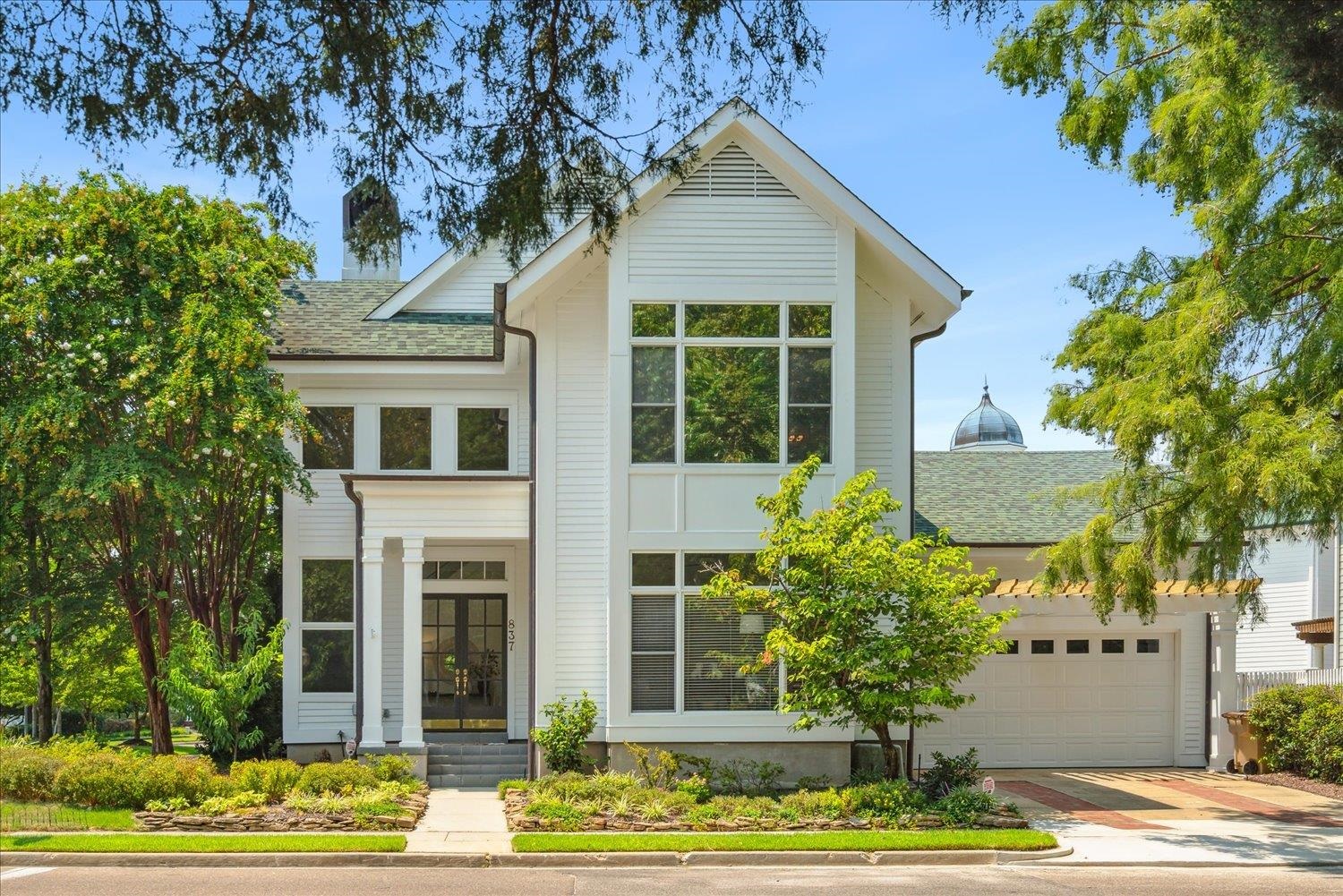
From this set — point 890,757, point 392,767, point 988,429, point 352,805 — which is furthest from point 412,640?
point 988,429

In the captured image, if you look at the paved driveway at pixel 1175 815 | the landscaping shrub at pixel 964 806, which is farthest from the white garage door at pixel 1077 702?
the landscaping shrub at pixel 964 806

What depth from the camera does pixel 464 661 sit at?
2202 cm

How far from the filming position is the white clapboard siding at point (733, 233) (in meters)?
18.8

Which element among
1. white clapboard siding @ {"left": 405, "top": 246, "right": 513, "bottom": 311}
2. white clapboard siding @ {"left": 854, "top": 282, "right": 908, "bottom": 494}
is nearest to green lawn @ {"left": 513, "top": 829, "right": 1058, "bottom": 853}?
white clapboard siding @ {"left": 854, "top": 282, "right": 908, "bottom": 494}

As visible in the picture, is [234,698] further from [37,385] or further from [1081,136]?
[1081,136]

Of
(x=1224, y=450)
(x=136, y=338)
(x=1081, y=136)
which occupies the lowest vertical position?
(x=1224, y=450)

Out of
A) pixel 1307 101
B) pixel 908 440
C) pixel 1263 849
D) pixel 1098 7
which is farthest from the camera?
pixel 908 440

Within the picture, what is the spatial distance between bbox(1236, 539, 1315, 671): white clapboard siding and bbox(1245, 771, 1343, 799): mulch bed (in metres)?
9.84

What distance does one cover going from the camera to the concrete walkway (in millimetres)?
14634

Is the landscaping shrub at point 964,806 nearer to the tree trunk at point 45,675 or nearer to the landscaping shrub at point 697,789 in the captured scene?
the landscaping shrub at point 697,789

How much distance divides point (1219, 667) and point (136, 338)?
16900 mm

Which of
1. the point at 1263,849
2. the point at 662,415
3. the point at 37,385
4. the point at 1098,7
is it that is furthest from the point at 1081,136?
the point at 37,385

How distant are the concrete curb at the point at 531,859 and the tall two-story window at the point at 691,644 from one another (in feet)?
13.3

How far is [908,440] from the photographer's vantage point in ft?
65.2
